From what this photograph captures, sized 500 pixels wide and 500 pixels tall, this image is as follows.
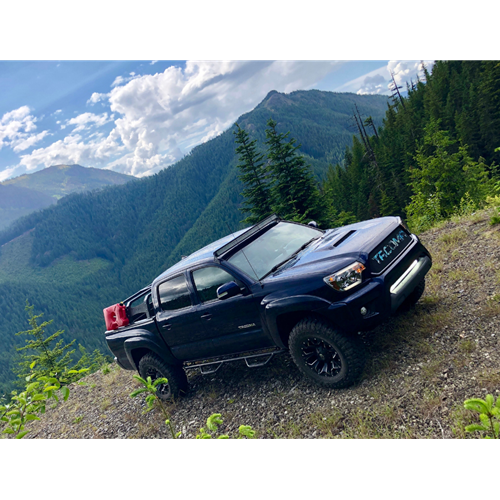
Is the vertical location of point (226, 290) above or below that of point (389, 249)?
above

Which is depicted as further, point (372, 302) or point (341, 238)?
point (341, 238)

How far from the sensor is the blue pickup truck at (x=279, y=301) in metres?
3.92

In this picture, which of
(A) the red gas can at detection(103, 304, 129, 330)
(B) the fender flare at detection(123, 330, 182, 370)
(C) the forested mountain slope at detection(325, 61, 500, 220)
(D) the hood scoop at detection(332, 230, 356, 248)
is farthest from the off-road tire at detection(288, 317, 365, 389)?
(C) the forested mountain slope at detection(325, 61, 500, 220)

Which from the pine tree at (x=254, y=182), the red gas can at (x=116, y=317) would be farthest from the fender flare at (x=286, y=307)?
the pine tree at (x=254, y=182)

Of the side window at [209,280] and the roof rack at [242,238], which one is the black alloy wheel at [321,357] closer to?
the side window at [209,280]

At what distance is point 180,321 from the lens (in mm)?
5129

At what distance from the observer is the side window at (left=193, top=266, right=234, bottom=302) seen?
4.73 m

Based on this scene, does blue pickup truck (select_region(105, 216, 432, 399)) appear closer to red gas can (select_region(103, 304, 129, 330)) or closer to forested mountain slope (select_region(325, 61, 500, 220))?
red gas can (select_region(103, 304, 129, 330))

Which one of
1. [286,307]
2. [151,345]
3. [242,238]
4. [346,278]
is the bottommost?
[151,345]

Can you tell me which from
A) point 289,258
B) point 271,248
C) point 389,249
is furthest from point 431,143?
point 289,258

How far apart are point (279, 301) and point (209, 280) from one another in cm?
115

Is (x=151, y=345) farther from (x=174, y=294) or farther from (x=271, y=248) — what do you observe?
(x=271, y=248)

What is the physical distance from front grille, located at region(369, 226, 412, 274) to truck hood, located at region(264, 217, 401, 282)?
7 centimetres
